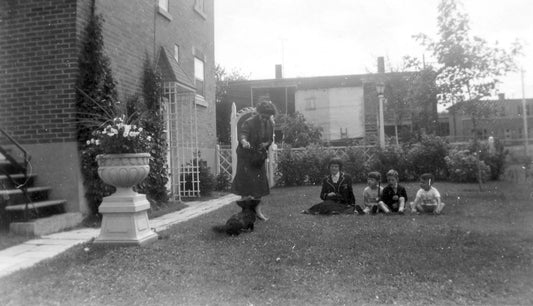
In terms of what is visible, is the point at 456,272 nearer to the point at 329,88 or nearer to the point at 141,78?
the point at 141,78

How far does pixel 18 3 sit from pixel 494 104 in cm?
967

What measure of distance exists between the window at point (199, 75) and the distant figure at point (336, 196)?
691cm

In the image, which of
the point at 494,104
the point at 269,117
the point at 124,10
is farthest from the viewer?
the point at 494,104

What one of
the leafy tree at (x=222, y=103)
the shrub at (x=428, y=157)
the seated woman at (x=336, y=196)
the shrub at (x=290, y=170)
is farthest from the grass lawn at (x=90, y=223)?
the leafy tree at (x=222, y=103)

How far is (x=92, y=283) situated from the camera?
400cm

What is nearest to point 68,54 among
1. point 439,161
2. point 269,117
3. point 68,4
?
point 68,4

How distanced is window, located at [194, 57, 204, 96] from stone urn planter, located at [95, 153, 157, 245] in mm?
8128

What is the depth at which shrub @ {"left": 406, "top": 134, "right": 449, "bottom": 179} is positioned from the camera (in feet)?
49.2

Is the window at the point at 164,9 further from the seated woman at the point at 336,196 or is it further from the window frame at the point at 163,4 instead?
the seated woman at the point at 336,196

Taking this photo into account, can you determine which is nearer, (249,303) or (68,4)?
(249,303)

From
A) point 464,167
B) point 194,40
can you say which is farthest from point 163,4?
point 464,167

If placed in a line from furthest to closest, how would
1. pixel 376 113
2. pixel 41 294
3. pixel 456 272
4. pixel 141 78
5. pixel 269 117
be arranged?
pixel 376 113 → pixel 141 78 → pixel 269 117 → pixel 456 272 → pixel 41 294

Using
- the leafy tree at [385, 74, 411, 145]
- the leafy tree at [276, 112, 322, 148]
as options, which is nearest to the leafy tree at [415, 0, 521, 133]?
the leafy tree at [276, 112, 322, 148]

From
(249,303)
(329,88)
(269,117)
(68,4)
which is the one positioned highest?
(329,88)
